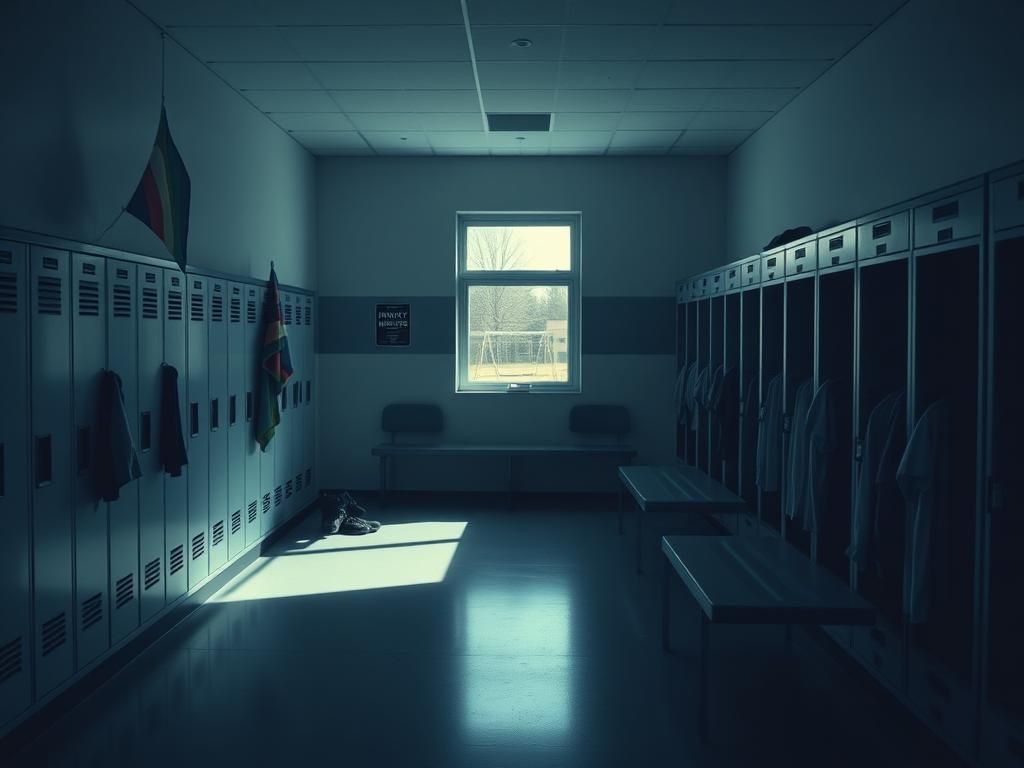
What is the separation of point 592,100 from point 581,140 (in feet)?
3.22

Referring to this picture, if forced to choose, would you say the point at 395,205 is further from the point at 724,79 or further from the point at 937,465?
the point at 937,465

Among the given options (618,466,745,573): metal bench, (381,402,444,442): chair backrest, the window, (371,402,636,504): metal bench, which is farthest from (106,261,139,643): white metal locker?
the window

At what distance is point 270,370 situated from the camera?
4.84 meters

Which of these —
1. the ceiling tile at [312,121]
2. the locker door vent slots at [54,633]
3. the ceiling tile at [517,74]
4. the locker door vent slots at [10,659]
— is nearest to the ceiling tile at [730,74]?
the ceiling tile at [517,74]

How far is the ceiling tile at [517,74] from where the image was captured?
14.2ft

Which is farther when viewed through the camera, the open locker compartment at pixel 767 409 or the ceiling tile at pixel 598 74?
the ceiling tile at pixel 598 74

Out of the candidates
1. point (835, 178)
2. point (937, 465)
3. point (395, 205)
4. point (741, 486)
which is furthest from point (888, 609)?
point (395, 205)

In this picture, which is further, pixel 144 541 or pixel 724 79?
pixel 724 79

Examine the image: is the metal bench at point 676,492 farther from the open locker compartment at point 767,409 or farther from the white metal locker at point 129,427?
the white metal locker at point 129,427

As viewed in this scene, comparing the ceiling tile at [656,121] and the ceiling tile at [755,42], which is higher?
the ceiling tile at [656,121]

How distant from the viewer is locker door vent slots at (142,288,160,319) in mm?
3367

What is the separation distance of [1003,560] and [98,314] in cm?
309

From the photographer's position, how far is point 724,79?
15.0 ft

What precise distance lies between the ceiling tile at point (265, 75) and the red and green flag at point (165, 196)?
1.08 metres
